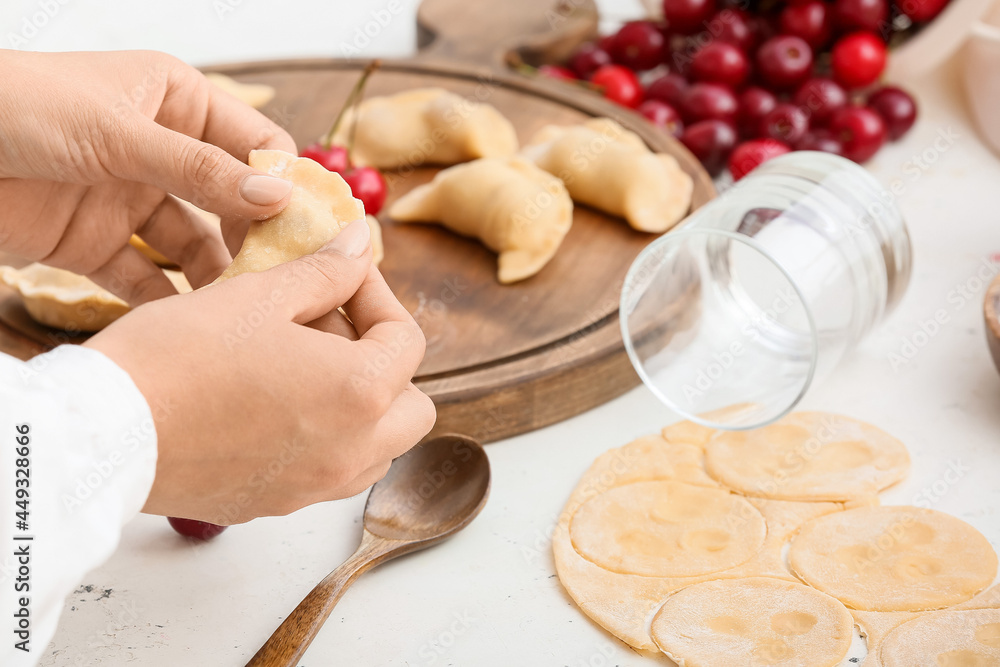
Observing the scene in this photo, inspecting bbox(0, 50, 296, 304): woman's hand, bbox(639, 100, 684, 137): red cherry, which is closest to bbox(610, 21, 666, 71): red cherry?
bbox(639, 100, 684, 137): red cherry

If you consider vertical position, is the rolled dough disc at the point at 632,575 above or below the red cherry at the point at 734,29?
below

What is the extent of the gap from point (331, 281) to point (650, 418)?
1.93ft

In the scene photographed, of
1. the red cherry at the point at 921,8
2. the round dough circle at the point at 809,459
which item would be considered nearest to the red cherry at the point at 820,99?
the red cherry at the point at 921,8

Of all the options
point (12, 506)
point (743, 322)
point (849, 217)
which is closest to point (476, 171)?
point (743, 322)

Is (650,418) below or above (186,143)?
below

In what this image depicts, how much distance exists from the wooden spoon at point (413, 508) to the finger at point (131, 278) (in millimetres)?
411

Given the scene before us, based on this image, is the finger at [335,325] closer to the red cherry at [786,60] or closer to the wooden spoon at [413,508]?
the wooden spoon at [413,508]

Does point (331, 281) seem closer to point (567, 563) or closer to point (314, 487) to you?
point (314, 487)

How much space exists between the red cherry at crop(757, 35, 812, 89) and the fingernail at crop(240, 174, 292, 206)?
1316 mm

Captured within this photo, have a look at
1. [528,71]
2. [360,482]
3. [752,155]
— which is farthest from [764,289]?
[528,71]

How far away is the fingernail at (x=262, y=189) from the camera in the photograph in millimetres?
895

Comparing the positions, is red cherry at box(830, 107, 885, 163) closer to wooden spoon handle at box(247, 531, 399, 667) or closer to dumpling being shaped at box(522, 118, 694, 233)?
dumpling being shaped at box(522, 118, 694, 233)

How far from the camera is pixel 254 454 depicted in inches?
30.2

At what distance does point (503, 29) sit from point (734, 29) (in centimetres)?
57
